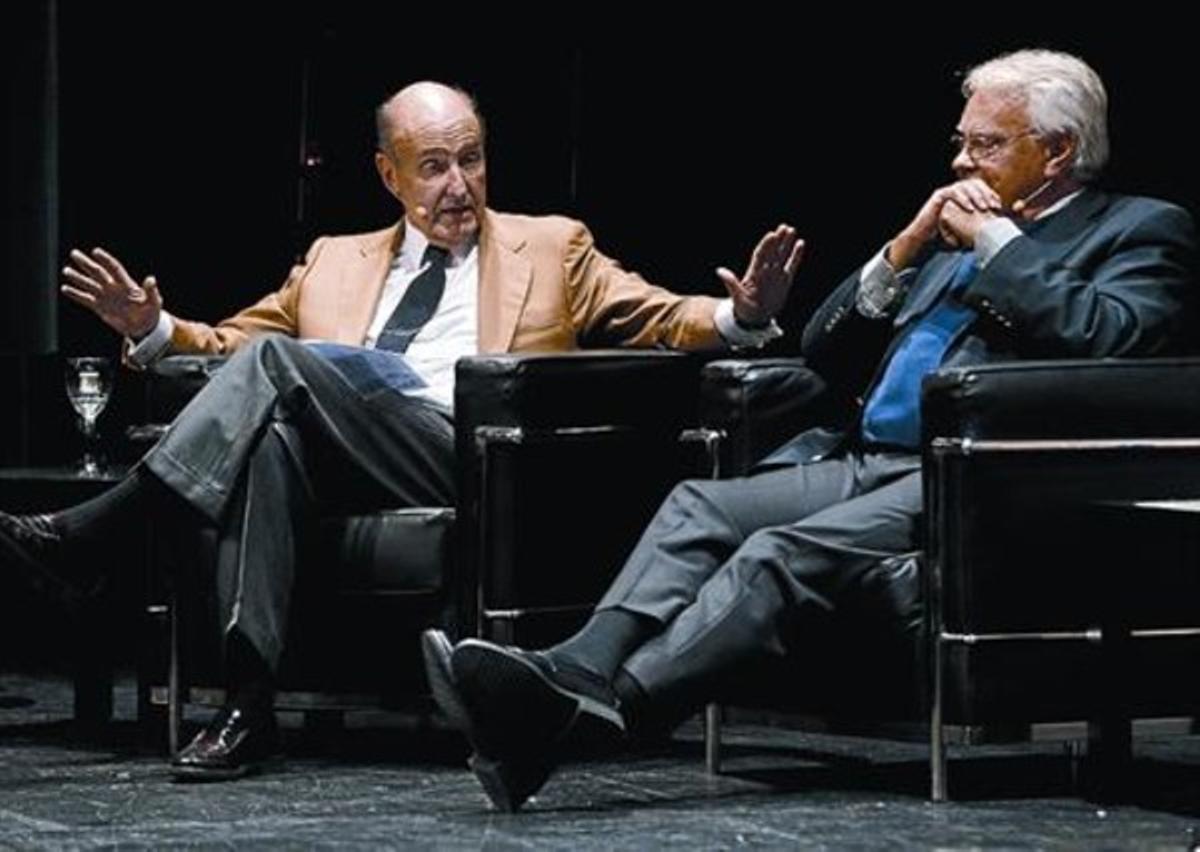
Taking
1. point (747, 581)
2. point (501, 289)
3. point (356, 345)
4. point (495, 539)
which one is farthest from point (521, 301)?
point (747, 581)

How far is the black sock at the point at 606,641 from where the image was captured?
182 inches

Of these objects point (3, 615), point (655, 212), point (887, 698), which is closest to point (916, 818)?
point (887, 698)

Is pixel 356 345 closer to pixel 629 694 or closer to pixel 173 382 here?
pixel 173 382

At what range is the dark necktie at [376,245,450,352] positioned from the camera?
570cm

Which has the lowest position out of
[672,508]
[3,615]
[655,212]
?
[3,615]

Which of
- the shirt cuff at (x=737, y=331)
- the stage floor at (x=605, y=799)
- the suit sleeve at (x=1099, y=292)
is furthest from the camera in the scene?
the shirt cuff at (x=737, y=331)

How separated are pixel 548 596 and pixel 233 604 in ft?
1.74

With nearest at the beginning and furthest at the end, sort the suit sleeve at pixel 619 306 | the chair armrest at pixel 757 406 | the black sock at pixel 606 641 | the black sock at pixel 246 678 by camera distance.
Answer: the black sock at pixel 606 641 < the black sock at pixel 246 678 < the chair armrest at pixel 757 406 < the suit sleeve at pixel 619 306

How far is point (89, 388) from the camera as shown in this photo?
621 cm

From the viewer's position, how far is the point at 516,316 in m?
5.60

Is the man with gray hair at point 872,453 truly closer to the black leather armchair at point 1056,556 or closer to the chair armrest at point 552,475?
the black leather armchair at point 1056,556

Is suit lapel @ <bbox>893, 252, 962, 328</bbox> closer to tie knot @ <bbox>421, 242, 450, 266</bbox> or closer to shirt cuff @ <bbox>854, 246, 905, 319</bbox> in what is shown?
shirt cuff @ <bbox>854, 246, 905, 319</bbox>

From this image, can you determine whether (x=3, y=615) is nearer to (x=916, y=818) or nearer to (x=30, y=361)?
(x=30, y=361)

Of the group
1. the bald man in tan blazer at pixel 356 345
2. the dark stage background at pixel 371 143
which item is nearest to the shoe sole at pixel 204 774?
the bald man in tan blazer at pixel 356 345
